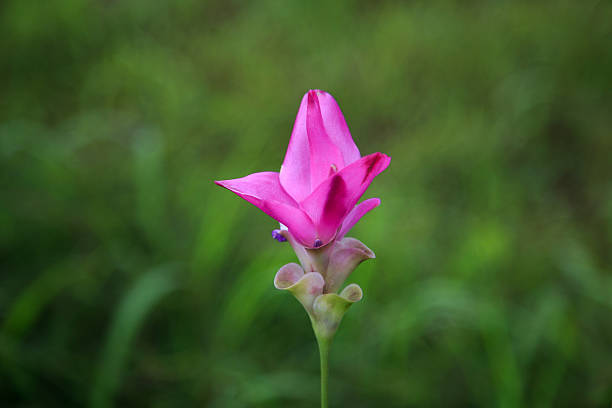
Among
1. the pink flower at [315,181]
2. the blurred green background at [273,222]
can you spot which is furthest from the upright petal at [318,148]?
the blurred green background at [273,222]

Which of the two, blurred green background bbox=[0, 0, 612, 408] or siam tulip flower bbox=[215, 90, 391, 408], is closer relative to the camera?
siam tulip flower bbox=[215, 90, 391, 408]

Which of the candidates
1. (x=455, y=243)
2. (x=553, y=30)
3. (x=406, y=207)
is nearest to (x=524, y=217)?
(x=455, y=243)

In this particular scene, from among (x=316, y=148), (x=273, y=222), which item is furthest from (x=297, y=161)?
(x=273, y=222)

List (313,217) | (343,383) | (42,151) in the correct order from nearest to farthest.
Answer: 1. (313,217)
2. (343,383)
3. (42,151)

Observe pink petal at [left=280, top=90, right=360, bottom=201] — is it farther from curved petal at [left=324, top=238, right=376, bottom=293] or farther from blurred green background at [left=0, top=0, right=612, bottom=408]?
blurred green background at [left=0, top=0, right=612, bottom=408]

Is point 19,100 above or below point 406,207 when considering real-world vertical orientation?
above

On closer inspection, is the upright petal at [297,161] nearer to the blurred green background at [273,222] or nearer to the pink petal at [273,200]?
the pink petal at [273,200]

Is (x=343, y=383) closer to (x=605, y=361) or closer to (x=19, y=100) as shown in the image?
(x=605, y=361)

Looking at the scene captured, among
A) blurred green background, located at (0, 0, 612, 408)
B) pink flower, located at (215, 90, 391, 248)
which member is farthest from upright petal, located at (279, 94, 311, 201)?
blurred green background, located at (0, 0, 612, 408)
